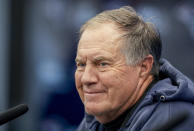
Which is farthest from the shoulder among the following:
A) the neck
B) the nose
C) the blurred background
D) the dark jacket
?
the blurred background

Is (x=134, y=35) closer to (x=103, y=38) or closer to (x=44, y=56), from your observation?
(x=103, y=38)

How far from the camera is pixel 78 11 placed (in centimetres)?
399

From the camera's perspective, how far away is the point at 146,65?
1.78 meters

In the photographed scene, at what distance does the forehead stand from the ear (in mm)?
164

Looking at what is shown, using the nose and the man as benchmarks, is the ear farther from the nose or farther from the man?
the nose

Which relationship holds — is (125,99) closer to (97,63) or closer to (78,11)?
(97,63)

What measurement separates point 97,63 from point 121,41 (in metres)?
0.15

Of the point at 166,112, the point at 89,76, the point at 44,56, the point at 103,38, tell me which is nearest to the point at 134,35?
the point at 103,38

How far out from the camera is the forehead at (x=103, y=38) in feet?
5.54

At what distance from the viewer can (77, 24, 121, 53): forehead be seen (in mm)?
1689

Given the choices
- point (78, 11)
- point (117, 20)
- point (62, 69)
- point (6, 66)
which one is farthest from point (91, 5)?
point (117, 20)

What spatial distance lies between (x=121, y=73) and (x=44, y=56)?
2.52m

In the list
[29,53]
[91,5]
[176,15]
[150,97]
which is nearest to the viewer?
[150,97]

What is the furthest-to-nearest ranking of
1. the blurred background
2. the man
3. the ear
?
the blurred background → the ear → the man
